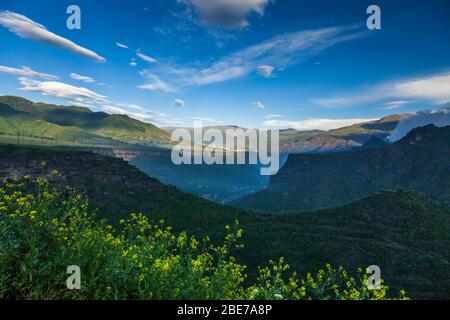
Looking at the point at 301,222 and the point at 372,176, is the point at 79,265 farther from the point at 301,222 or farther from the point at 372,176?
the point at 372,176

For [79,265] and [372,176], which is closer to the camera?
[79,265]

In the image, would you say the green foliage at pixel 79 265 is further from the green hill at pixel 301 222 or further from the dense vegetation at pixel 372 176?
the dense vegetation at pixel 372 176

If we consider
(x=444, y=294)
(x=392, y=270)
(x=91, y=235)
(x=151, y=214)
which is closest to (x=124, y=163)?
(x=151, y=214)

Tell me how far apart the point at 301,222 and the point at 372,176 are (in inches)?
5125

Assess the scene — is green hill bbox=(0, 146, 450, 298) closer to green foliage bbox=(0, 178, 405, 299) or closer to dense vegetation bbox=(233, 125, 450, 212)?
green foliage bbox=(0, 178, 405, 299)

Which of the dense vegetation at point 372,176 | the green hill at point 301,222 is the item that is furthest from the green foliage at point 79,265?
the dense vegetation at point 372,176

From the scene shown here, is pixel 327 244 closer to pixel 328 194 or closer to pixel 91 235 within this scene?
pixel 91 235

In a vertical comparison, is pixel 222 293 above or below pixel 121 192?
above

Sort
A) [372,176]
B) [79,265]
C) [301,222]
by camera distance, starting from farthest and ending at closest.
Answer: [372,176] < [301,222] < [79,265]

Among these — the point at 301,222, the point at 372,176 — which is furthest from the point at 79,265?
the point at 372,176

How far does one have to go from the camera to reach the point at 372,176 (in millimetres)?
179000

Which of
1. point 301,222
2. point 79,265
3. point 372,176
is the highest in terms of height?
point 79,265
